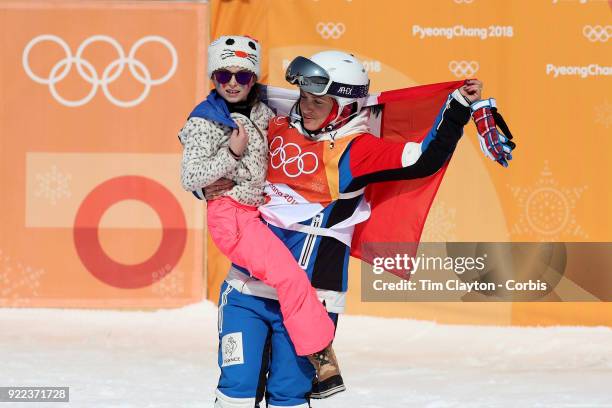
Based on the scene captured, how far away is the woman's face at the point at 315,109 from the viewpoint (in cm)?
399

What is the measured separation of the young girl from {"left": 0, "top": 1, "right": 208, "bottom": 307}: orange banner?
15.1 feet

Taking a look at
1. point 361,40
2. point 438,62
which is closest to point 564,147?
point 438,62

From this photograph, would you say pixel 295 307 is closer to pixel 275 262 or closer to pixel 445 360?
pixel 275 262

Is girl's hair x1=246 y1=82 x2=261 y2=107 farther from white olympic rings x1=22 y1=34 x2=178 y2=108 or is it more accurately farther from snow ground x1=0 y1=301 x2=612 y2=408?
white olympic rings x1=22 y1=34 x2=178 y2=108

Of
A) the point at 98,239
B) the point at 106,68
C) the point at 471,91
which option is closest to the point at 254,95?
the point at 471,91

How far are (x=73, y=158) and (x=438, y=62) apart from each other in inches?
125

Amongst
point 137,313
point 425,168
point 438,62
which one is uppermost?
point 438,62

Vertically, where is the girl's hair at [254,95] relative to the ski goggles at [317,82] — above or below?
below

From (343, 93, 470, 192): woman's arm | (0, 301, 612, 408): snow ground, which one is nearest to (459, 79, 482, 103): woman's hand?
(343, 93, 470, 192): woman's arm

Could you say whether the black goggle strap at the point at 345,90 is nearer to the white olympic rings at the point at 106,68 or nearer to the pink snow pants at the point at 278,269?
the pink snow pants at the point at 278,269

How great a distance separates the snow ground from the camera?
594cm

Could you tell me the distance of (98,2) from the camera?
28.3 ft

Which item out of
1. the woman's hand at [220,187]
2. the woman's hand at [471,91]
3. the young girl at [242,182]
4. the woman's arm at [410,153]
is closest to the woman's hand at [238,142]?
the young girl at [242,182]

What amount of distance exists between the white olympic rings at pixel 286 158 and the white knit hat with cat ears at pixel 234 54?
0.31 m
